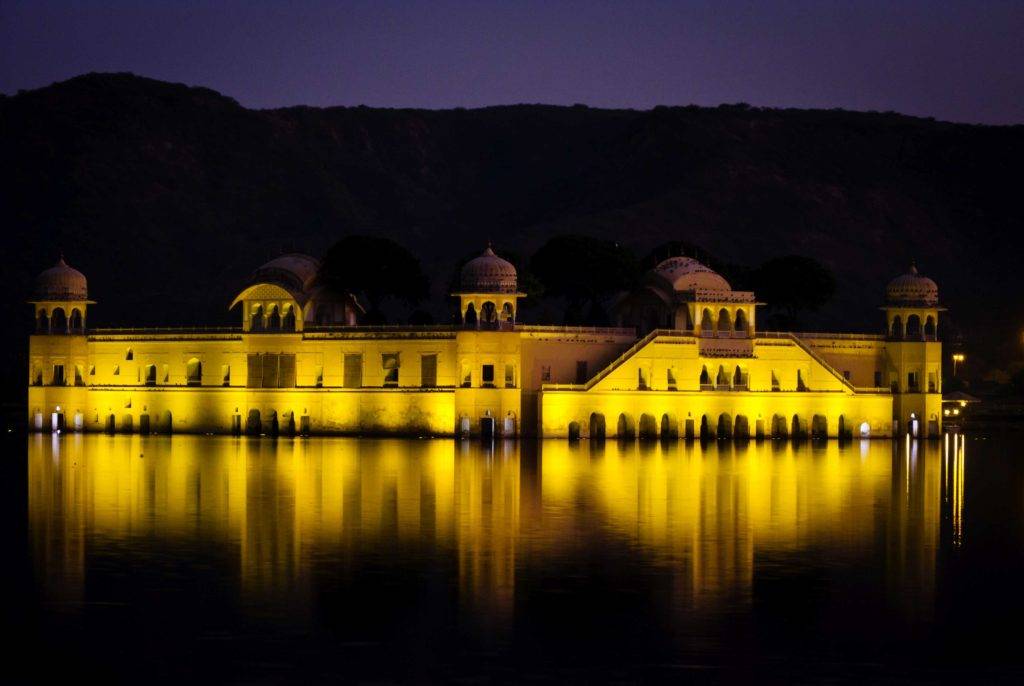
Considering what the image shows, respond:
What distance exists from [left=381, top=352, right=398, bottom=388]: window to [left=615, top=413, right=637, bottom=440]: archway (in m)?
8.75

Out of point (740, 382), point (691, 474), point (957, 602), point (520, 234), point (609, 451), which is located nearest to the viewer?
point (957, 602)

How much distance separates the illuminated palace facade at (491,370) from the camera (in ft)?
232

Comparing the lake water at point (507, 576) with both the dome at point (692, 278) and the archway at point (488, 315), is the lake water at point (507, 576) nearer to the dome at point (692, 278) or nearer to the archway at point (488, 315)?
the archway at point (488, 315)

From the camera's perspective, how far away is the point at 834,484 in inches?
1847

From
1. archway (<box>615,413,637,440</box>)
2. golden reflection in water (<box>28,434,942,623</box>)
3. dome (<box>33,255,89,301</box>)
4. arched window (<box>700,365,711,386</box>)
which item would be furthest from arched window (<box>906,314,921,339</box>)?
dome (<box>33,255,89,301</box>)

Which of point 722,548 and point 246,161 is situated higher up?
point 246,161

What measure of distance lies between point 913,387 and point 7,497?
46.9 meters

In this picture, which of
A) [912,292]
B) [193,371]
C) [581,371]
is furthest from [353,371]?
[912,292]

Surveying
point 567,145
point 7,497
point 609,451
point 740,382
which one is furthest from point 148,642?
point 567,145

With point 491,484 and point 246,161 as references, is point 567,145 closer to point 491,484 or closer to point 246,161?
point 246,161

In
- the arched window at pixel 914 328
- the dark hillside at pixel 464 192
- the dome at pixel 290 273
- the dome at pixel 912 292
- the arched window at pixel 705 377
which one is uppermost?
the dark hillside at pixel 464 192

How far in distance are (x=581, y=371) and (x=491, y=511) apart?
37.3m

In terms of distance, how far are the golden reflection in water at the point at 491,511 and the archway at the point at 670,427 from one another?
1150 cm

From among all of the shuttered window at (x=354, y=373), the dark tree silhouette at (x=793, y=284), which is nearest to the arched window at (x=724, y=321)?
the dark tree silhouette at (x=793, y=284)
